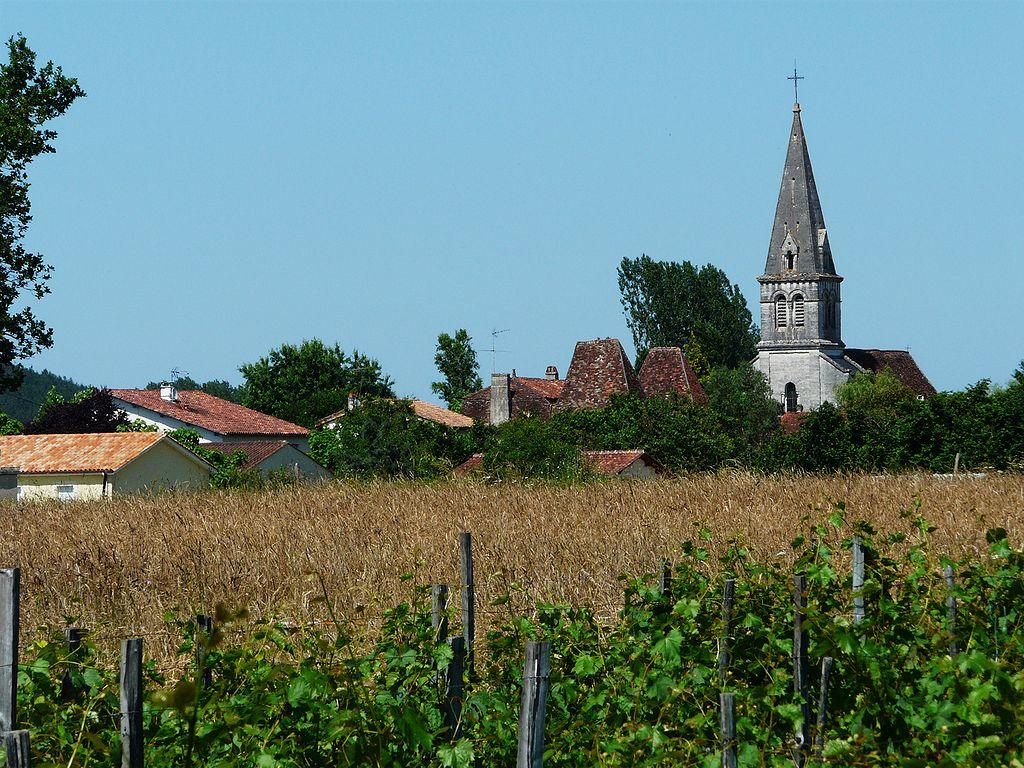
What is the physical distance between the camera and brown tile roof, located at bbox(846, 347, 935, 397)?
82000mm

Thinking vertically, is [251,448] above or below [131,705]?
above

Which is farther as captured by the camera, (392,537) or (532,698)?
(392,537)

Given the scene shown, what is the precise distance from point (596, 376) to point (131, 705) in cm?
5683

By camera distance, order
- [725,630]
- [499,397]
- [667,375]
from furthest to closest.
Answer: [667,375], [499,397], [725,630]

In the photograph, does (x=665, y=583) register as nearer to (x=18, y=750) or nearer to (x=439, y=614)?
Result: (x=439, y=614)

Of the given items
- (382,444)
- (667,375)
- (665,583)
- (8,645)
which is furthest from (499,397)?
(8,645)

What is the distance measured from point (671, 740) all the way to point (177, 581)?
7.93 m

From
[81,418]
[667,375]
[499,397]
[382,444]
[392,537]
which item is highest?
[667,375]

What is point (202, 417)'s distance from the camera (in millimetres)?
61938

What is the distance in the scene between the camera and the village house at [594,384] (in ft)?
194

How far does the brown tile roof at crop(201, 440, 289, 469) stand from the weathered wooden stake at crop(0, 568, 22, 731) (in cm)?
4885

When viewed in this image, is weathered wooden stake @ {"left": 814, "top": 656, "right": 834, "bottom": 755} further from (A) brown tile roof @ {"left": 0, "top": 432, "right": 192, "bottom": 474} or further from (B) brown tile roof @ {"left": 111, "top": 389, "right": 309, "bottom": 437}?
(B) brown tile roof @ {"left": 111, "top": 389, "right": 309, "bottom": 437}

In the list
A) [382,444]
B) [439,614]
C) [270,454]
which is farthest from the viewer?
[270,454]

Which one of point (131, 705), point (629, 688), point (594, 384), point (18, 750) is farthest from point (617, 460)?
point (18, 750)
